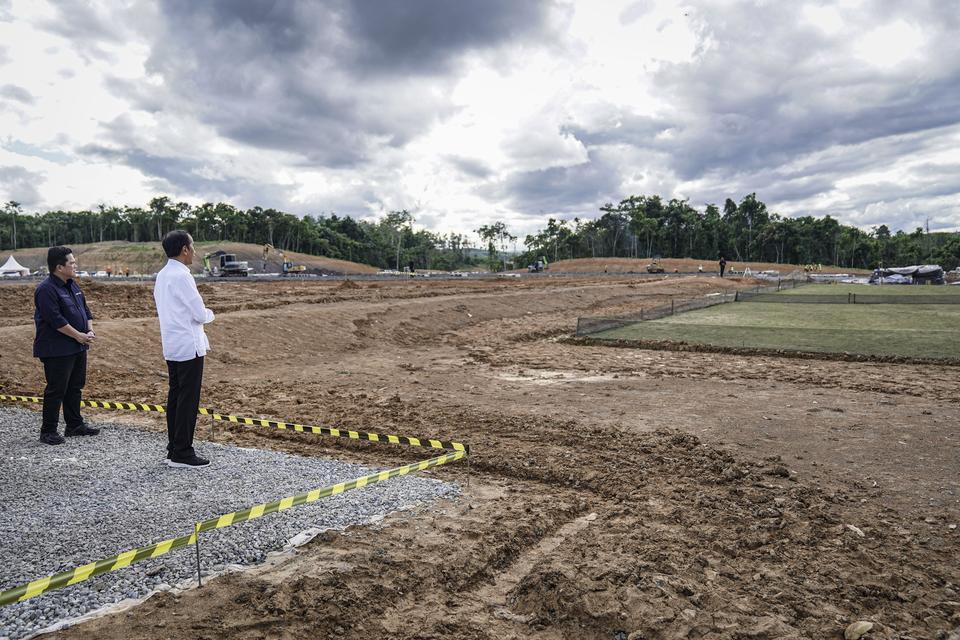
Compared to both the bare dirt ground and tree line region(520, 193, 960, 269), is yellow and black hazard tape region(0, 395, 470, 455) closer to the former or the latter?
the bare dirt ground

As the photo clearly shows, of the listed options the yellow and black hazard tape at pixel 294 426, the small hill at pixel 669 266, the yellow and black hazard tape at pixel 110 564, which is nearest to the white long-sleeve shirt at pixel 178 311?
the yellow and black hazard tape at pixel 294 426

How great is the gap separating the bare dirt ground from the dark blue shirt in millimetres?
1862

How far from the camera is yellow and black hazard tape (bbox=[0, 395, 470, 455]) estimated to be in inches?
235

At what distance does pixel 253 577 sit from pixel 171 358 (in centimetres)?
250

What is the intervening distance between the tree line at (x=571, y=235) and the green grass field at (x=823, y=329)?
230ft

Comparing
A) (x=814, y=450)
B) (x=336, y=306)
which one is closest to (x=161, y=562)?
(x=814, y=450)

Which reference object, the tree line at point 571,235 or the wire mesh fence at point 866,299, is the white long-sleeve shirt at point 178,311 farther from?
the tree line at point 571,235

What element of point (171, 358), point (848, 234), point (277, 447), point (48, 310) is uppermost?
point (848, 234)

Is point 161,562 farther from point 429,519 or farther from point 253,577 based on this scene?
point 429,519

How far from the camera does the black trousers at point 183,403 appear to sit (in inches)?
215

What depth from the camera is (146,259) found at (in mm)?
71438

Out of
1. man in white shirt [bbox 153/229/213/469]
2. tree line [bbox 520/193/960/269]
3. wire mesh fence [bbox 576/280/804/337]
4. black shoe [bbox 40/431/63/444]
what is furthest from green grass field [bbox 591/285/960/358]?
tree line [bbox 520/193/960/269]

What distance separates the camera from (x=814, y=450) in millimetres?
6523

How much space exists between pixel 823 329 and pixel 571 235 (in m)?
86.1
